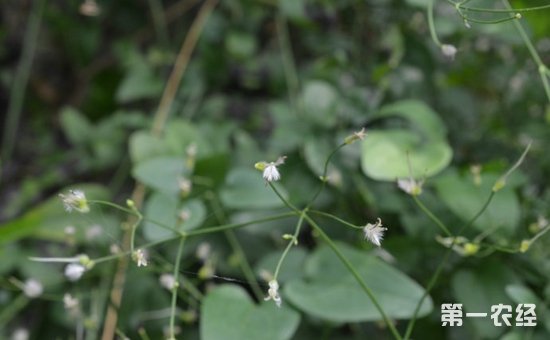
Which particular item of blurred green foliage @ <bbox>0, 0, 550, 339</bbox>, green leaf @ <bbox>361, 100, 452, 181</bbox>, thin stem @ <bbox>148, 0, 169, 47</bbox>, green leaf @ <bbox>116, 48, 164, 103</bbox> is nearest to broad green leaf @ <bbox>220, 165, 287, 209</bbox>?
blurred green foliage @ <bbox>0, 0, 550, 339</bbox>

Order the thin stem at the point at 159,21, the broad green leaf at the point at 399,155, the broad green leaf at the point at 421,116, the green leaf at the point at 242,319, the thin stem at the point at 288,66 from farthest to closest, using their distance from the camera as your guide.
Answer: the thin stem at the point at 159,21, the thin stem at the point at 288,66, the broad green leaf at the point at 421,116, the broad green leaf at the point at 399,155, the green leaf at the point at 242,319

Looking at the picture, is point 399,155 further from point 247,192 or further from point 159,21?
point 159,21

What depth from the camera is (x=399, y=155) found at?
0.79m

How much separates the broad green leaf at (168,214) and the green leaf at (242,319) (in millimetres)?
82

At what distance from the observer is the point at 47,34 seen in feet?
4.39

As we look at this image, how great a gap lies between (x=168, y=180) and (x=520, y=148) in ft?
1.63

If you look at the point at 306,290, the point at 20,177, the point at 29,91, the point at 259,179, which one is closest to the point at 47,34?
the point at 29,91

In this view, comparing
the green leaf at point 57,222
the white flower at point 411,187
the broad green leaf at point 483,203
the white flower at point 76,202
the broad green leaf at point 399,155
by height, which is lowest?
the green leaf at point 57,222

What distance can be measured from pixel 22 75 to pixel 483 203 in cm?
84

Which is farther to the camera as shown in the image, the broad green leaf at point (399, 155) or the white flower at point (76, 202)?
the broad green leaf at point (399, 155)

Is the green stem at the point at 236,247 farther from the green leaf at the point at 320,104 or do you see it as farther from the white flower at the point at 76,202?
the white flower at the point at 76,202

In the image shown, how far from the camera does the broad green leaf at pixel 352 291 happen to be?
669mm

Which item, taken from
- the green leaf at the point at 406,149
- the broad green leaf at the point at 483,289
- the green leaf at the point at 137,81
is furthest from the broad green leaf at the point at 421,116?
the green leaf at the point at 137,81

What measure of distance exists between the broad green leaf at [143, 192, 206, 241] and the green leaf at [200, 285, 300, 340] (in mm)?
82
